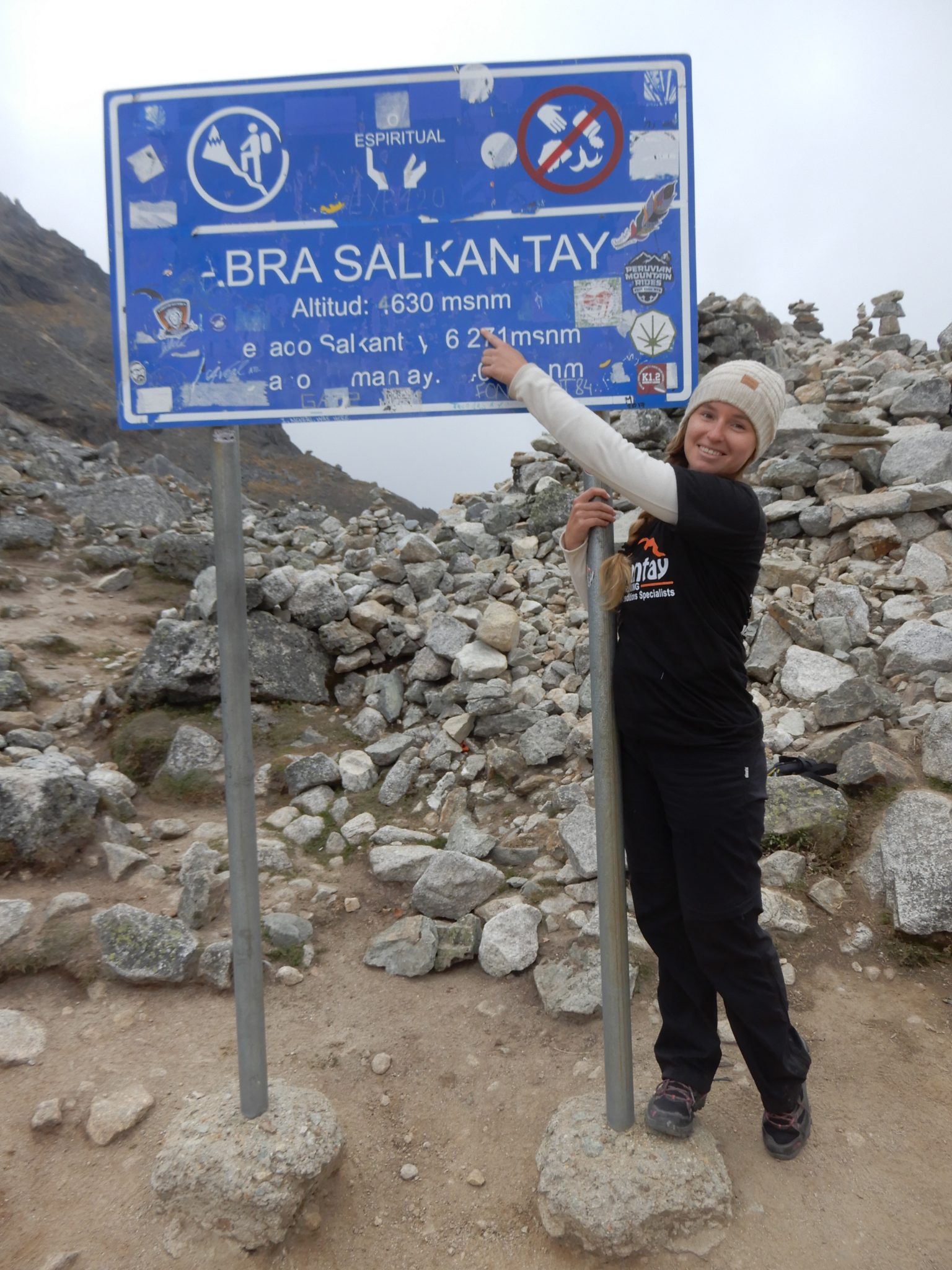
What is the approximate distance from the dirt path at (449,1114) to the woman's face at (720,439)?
2.12 meters

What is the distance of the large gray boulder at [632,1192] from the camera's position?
233 cm

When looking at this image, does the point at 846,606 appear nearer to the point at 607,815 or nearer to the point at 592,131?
the point at 607,815

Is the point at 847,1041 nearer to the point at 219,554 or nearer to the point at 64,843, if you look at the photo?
the point at 219,554

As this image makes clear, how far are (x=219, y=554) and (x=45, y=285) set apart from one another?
4330 centimetres

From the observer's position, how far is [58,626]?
7605 mm

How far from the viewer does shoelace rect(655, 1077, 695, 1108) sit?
2.54 meters

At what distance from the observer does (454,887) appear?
397 centimetres

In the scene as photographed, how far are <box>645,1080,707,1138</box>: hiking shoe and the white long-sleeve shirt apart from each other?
1720 millimetres

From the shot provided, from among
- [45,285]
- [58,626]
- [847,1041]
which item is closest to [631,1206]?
[847,1041]

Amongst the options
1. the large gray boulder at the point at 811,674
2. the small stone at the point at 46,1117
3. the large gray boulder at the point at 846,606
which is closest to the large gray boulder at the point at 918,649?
the large gray boulder at the point at 811,674

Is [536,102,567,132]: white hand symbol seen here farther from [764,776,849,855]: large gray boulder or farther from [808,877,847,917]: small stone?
[808,877,847,917]: small stone

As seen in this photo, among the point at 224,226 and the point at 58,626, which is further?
the point at 58,626

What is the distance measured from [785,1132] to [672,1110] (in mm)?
385

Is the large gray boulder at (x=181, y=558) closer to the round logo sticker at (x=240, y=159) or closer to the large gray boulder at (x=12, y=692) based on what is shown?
the large gray boulder at (x=12, y=692)
